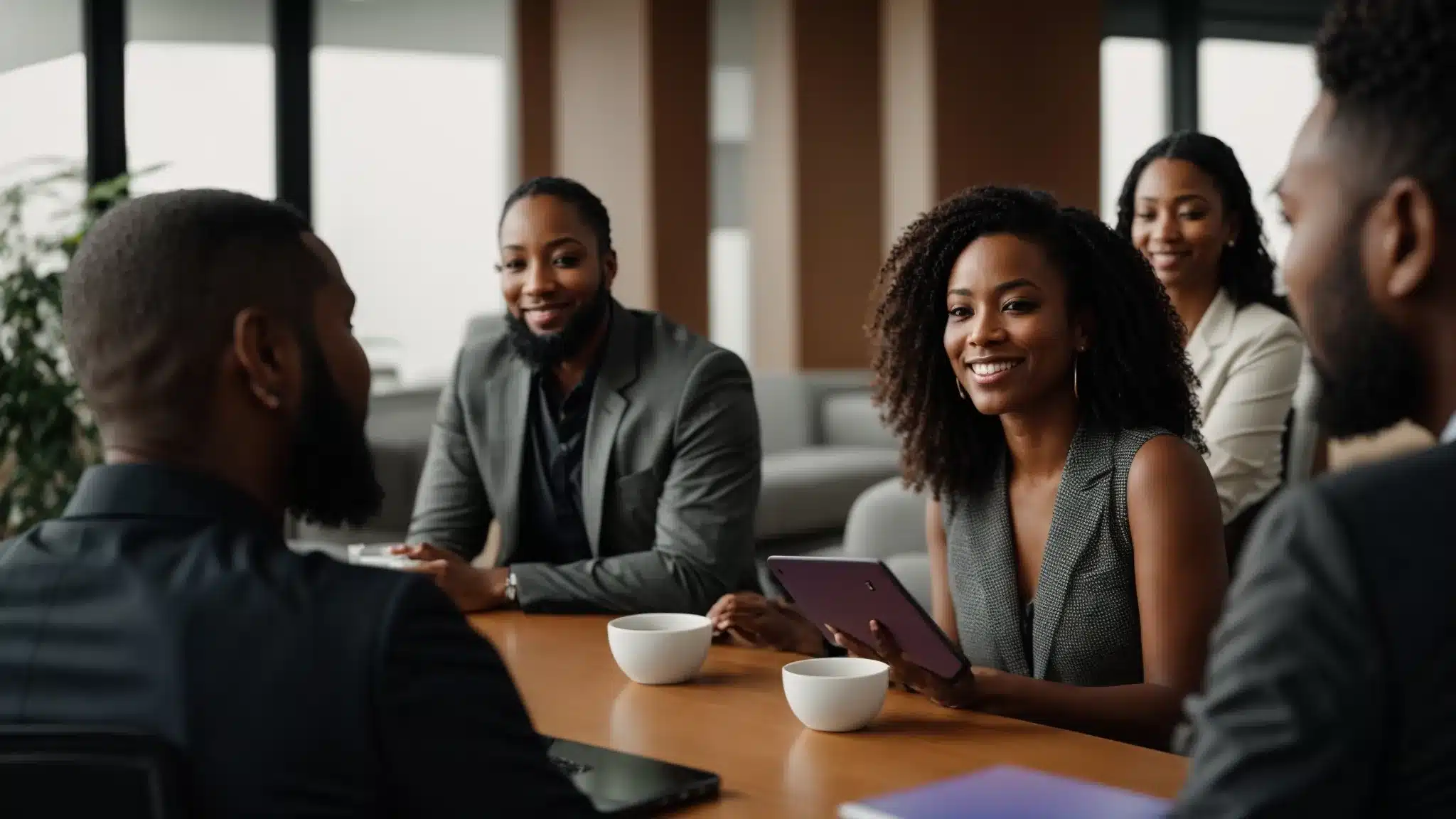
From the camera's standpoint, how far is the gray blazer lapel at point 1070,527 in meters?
1.91

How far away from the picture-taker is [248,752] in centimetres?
92

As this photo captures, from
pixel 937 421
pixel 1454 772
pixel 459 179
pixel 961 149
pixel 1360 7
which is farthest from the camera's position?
pixel 459 179

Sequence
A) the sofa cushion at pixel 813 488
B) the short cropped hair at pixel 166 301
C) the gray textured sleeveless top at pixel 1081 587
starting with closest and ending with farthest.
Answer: the short cropped hair at pixel 166 301
the gray textured sleeveless top at pixel 1081 587
the sofa cushion at pixel 813 488

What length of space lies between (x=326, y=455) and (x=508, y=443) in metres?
1.60

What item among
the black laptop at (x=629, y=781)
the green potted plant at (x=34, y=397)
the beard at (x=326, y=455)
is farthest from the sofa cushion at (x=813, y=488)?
the beard at (x=326, y=455)

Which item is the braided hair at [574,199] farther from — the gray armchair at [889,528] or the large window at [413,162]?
the large window at [413,162]

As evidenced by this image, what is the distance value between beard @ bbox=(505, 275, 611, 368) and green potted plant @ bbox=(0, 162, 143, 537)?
202cm

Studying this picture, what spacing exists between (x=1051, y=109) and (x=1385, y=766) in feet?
21.4

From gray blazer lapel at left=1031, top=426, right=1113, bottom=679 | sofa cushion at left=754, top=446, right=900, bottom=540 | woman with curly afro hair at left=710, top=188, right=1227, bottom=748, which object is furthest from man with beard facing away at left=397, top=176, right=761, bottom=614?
sofa cushion at left=754, top=446, right=900, bottom=540

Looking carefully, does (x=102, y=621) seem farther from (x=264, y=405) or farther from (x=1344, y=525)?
(x=1344, y=525)

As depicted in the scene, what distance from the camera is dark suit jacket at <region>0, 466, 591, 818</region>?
92 cm

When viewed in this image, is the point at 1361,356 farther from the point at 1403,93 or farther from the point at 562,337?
the point at 562,337

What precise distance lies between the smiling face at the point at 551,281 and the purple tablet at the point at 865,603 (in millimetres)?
1193

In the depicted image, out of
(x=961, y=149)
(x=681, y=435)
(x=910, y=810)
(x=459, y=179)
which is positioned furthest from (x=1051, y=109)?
(x=910, y=810)
